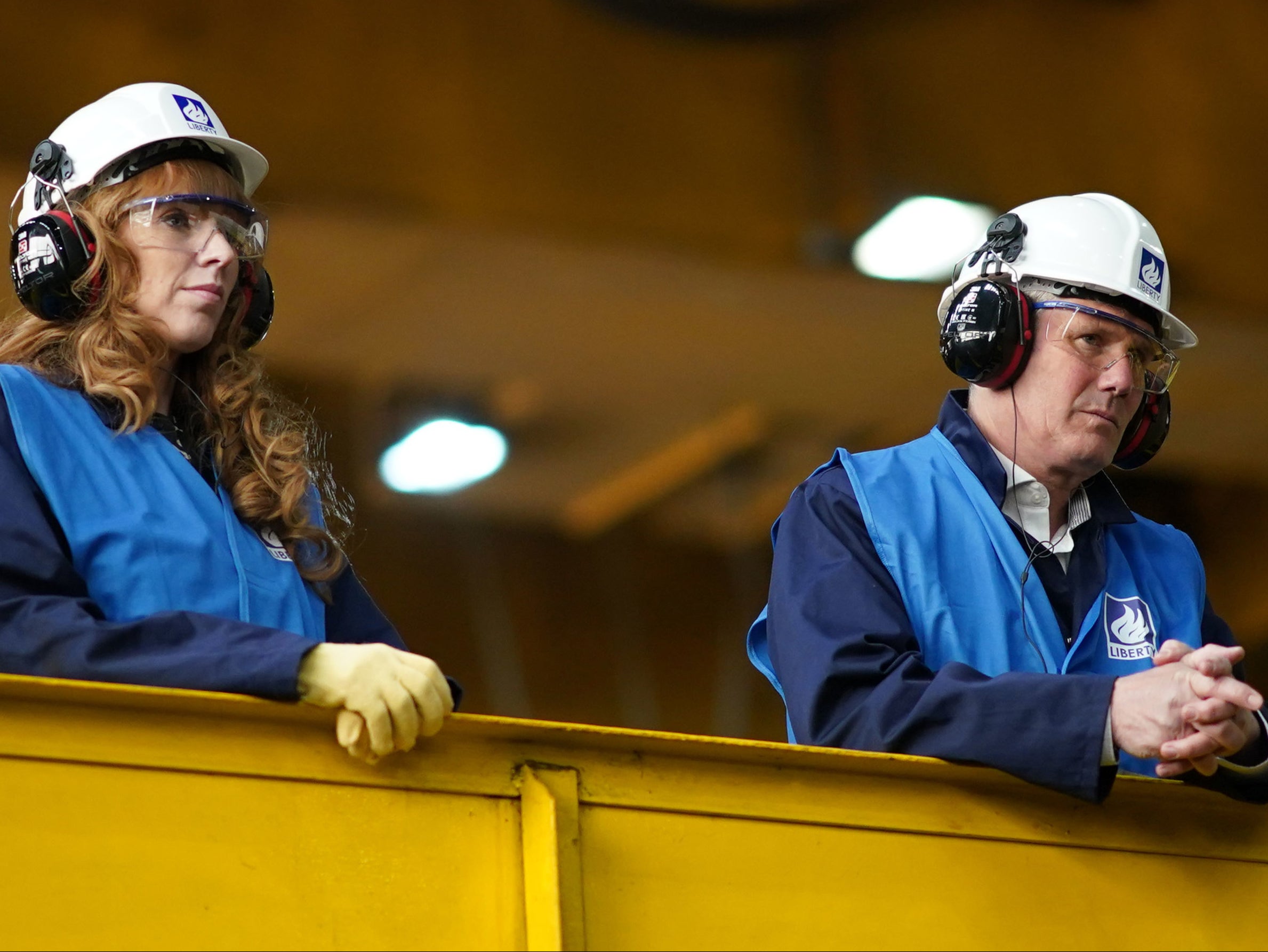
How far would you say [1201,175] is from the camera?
20.8ft

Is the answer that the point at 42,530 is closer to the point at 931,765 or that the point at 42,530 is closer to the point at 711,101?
the point at 931,765

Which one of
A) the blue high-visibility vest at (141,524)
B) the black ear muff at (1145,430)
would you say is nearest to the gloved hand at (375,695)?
the blue high-visibility vest at (141,524)

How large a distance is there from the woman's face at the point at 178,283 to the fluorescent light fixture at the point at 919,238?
4222 millimetres

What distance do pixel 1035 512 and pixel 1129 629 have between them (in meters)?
0.27

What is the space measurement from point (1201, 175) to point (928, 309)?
45.2 inches

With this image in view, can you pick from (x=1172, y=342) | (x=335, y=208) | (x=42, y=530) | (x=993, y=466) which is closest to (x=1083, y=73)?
(x=335, y=208)

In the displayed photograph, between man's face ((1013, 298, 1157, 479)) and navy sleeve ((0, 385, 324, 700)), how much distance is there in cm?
159

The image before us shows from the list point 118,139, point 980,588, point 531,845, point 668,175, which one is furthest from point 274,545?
point 668,175

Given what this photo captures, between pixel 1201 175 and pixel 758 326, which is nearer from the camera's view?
pixel 1201 175

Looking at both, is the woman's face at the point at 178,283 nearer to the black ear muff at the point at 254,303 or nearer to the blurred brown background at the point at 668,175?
the black ear muff at the point at 254,303

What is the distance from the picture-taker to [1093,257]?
10.4 ft

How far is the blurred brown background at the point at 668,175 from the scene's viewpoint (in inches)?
227

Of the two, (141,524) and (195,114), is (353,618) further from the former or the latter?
(195,114)

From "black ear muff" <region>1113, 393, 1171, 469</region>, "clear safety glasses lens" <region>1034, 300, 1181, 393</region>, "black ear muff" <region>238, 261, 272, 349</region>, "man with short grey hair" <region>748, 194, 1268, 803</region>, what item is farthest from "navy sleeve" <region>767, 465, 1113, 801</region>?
"black ear muff" <region>238, 261, 272, 349</region>
